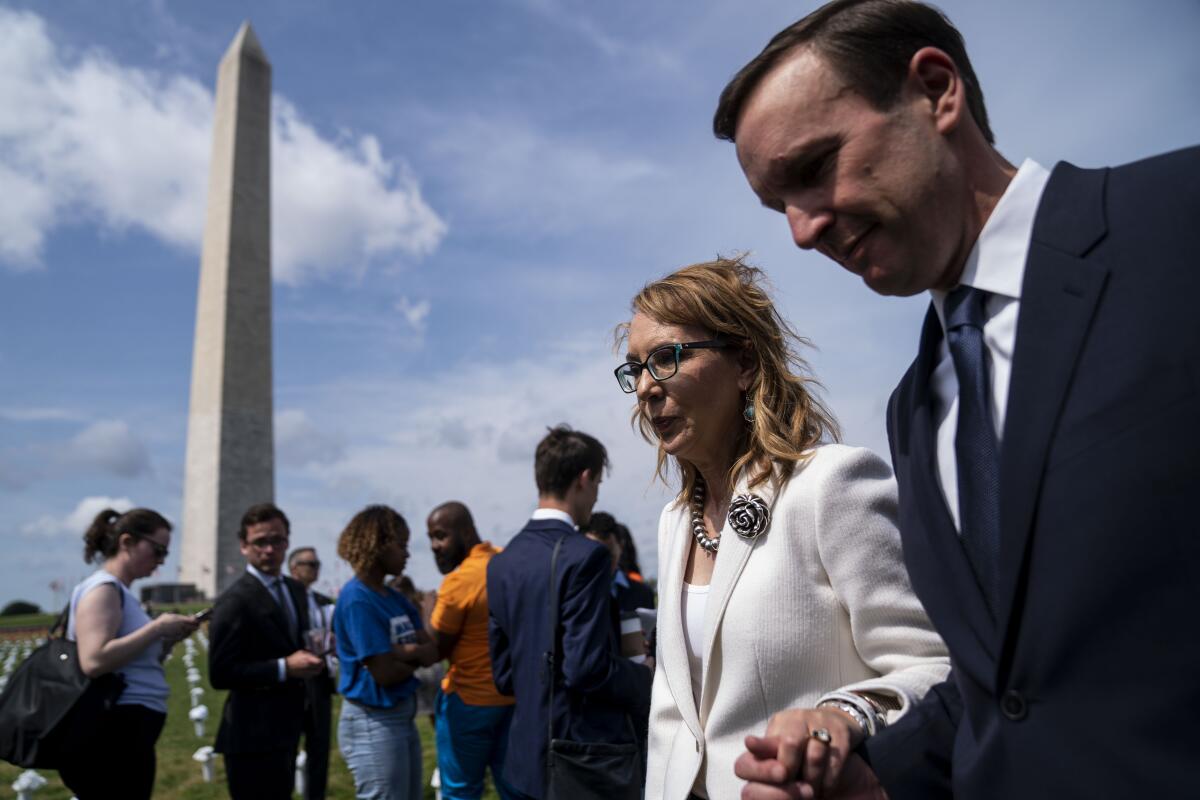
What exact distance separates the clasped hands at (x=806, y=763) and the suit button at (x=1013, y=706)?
33cm

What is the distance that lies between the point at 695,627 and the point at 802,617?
0.34m

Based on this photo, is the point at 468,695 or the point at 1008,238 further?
the point at 468,695

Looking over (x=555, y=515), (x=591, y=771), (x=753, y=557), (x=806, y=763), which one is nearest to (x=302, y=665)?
(x=555, y=515)

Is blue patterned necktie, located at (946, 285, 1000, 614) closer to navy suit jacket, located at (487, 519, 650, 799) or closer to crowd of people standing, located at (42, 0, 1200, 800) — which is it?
crowd of people standing, located at (42, 0, 1200, 800)

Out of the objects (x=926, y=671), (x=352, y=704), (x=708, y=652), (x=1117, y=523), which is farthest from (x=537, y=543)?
(x=1117, y=523)

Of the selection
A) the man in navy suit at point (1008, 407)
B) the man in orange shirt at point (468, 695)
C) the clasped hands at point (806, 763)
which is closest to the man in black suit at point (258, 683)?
the man in orange shirt at point (468, 695)

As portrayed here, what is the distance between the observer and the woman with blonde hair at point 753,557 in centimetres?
163

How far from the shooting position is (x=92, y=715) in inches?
170

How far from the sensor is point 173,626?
4.60 meters

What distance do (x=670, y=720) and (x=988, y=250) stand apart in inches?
50.8

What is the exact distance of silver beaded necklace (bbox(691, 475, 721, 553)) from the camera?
210 cm

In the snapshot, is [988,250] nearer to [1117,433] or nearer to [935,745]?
[1117,433]

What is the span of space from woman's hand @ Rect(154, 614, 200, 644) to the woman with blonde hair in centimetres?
333

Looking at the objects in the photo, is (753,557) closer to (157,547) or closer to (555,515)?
(555,515)
